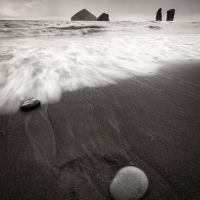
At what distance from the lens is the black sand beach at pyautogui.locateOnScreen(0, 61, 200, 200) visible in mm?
917

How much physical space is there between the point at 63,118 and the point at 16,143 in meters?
0.49

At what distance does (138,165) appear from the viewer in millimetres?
1041

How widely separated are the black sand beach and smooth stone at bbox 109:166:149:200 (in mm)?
59

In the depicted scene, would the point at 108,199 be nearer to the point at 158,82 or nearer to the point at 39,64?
the point at 158,82

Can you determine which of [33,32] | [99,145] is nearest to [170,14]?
[33,32]

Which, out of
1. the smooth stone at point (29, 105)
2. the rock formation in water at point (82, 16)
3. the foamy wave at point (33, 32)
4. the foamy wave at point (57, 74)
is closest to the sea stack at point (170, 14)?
the foamy wave at point (33, 32)

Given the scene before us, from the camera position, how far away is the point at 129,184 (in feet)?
2.82

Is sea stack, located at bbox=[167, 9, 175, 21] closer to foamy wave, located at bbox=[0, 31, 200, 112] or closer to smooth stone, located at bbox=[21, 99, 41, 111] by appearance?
foamy wave, located at bbox=[0, 31, 200, 112]

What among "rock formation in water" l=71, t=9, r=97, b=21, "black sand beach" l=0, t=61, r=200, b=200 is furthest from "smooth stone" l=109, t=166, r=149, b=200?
"rock formation in water" l=71, t=9, r=97, b=21

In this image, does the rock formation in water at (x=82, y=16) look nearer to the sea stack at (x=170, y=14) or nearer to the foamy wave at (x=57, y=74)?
the sea stack at (x=170, y=14)

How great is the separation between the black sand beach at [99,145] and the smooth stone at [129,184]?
0.19ft

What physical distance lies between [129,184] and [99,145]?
0.42m

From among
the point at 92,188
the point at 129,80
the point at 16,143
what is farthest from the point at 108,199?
the point at 129,80

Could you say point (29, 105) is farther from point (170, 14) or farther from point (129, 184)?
point (170, 14)
